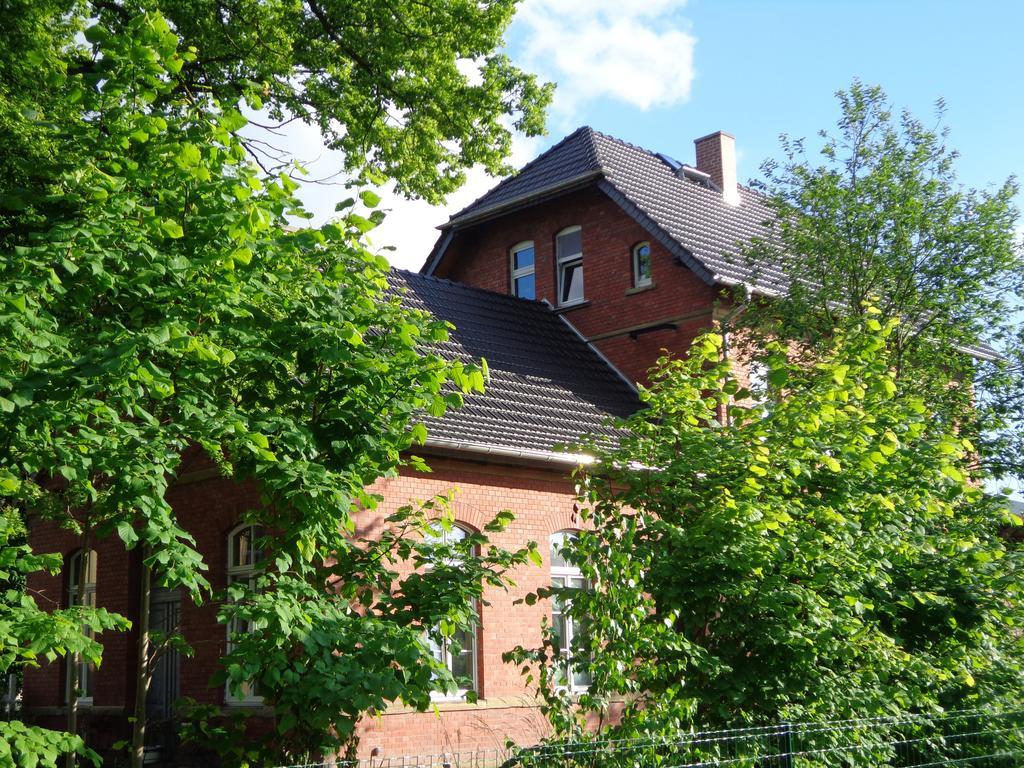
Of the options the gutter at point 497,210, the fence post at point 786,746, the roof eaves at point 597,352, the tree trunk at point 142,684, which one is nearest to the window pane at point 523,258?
the gutter at point 497,210

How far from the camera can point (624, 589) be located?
22.6 ft

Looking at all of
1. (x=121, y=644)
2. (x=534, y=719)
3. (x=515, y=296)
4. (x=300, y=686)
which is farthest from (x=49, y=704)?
(x=300, y=686)

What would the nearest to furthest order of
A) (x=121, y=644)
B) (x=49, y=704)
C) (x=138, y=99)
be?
(x=138, y=99), (x=121, y=644), (x=49, y=704)

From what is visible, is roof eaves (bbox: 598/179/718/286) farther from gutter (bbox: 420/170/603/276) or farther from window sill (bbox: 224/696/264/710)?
window sill (bbox: 224/696/264/710)

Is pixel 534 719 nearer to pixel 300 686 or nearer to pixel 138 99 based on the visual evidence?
pixel 300 686

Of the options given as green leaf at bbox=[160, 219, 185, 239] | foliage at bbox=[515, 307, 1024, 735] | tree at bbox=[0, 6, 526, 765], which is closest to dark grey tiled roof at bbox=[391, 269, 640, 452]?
foliage at bbox=[515, 307, 1024, 735]

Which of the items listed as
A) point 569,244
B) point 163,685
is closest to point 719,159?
point 569,244

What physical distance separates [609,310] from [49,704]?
11750 mm

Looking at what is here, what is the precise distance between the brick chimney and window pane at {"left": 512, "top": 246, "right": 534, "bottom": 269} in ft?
18.0

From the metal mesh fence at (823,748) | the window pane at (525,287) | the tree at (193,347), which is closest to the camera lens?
the tree at (193,347)

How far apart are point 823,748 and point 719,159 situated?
19.9m

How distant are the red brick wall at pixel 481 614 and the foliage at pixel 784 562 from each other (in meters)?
5.40

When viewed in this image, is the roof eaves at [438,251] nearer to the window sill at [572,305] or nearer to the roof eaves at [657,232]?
the window sill at [572,305]

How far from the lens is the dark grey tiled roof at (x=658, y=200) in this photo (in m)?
19.5
